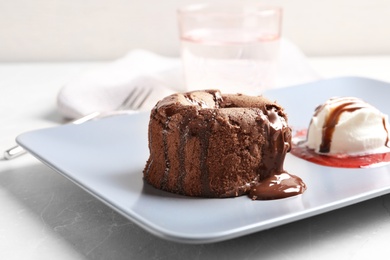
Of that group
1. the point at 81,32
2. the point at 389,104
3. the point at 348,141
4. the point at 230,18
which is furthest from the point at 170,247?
the point at 81,32

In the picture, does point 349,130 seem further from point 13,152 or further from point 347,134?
point 13,152

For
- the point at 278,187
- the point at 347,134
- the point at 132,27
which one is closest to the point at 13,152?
the point at 278,187

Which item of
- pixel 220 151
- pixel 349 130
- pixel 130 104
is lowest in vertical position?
pixel 130 104

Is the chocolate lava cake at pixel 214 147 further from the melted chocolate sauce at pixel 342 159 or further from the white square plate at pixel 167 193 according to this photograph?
the melted chocolate sauce at pixel 342 159

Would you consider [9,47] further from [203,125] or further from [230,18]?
[203,125]

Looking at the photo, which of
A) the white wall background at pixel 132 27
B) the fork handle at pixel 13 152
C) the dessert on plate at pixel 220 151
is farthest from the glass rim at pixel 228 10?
the dessert on plate at pixel 220 151

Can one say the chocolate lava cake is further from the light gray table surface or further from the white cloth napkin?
the white cloth napkin

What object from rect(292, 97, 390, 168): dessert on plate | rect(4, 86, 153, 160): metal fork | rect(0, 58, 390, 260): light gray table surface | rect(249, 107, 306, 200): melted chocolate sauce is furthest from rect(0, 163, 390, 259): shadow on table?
rect(4, 86, 153, 160): metal fork
